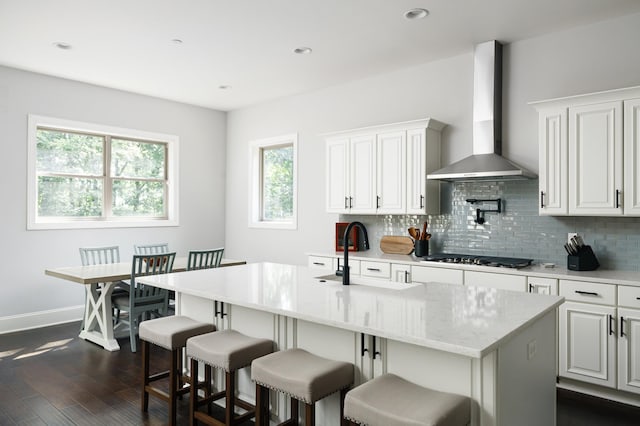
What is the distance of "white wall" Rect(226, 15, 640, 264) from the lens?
11.9 feet

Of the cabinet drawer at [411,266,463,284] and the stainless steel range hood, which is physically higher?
the stainless steel range hood

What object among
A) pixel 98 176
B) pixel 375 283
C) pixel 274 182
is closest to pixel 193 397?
pixel 375 283

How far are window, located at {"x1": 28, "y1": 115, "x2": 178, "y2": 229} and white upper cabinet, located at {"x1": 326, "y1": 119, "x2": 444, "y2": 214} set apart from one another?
2658 millimetres

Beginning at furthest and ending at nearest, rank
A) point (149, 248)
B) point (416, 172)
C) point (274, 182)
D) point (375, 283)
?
point (274, 182) < point (149, 248) < point (416, 172) < point (375, 283)

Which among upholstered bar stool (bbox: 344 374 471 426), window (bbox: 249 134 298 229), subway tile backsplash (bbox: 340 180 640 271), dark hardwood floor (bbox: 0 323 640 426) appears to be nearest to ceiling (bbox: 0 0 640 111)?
window (bbox: 249 134 298 229)

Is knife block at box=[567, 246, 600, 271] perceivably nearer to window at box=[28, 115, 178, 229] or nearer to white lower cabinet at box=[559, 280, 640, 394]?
white lower cabinet at box=[559, 280, 640, 394]

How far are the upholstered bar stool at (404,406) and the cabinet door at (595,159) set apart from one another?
2.29 meters

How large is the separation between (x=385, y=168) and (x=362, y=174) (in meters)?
0.29

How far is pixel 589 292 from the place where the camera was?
10.3 ft

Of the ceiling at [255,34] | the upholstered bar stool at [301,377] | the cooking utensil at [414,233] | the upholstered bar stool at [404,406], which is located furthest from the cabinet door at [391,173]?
the upholstered bar stool at [404,406]

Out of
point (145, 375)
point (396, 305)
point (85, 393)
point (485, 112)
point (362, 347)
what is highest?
point (485, 112)

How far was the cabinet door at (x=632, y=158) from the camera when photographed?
3.16m

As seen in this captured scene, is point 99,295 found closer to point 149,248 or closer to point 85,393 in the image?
point 149,248

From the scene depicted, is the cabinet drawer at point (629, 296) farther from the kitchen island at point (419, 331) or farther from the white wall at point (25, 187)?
the white wall at point (25, 187)
